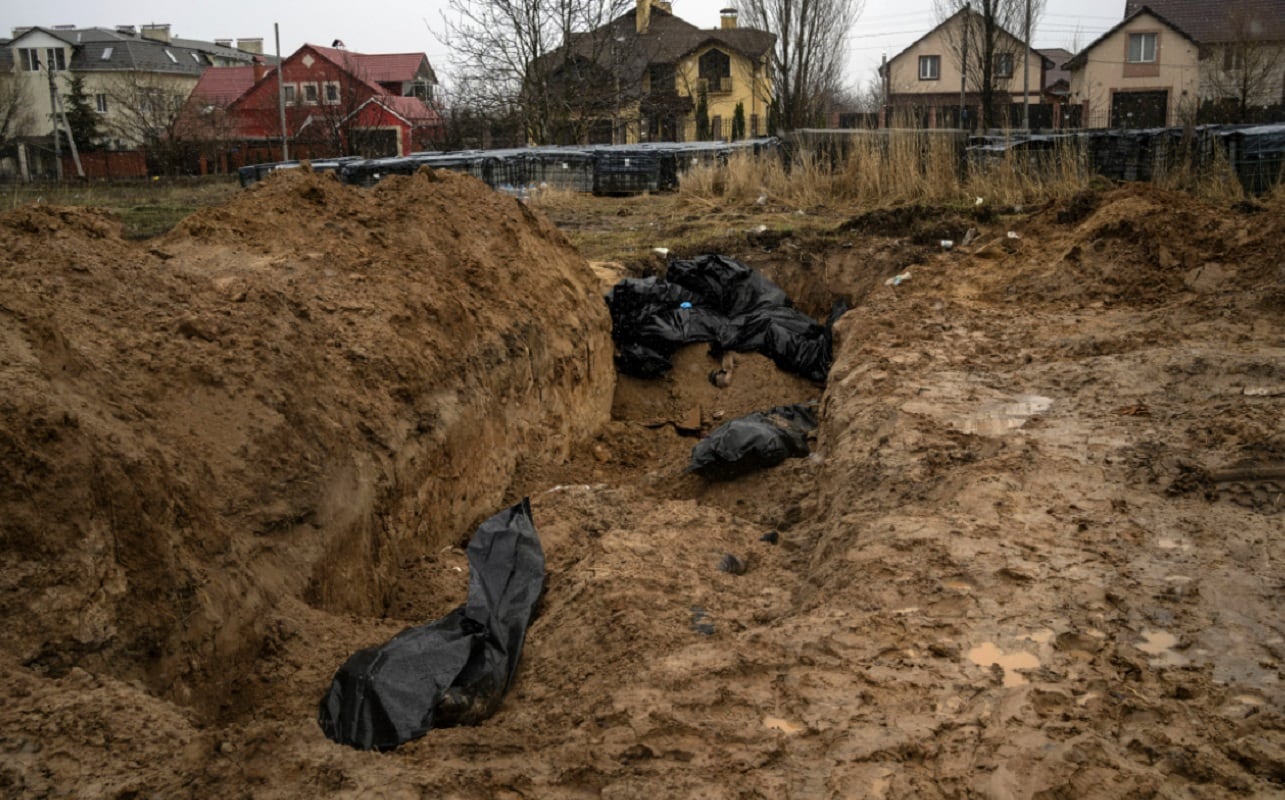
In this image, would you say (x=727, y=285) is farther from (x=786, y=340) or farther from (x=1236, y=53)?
(x=1236, y=53)

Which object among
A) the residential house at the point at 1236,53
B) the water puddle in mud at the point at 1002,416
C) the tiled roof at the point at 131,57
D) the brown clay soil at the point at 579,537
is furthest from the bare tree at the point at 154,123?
the water puddle in mud at the point at 1002,416

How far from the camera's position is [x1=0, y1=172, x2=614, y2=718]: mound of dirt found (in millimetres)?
3000

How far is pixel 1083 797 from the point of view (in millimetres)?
2318

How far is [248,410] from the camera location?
167 inches

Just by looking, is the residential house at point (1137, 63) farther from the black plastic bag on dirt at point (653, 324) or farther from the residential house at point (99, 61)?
the residential house at point (99, 61)

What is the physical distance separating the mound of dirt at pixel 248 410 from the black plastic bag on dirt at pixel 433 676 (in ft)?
1.57

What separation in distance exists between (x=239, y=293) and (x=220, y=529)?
1737 mm

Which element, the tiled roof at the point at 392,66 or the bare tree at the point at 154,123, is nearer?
the bare tree at the point at 154,123

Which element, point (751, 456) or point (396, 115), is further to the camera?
point (396, 115)

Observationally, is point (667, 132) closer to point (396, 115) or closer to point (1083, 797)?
point (396, 115)

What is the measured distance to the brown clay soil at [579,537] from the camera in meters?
2.54

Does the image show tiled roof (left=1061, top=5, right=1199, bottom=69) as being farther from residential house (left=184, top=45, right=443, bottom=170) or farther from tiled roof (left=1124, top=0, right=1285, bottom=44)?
residential house (left=184, top=45, right=443, bottom=170)

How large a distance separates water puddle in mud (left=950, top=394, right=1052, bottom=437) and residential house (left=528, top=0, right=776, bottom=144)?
20.9m

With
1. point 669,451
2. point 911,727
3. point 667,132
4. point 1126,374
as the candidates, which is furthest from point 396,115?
point 911,727
